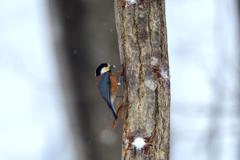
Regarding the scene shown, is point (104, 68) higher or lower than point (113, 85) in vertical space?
higher

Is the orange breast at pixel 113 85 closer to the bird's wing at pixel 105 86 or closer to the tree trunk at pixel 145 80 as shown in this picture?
the bird's wing at pixel 105 86

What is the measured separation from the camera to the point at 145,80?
6.02 feet

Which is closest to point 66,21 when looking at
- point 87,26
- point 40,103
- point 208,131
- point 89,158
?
point 87,26

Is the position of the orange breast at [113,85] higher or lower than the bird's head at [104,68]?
lower

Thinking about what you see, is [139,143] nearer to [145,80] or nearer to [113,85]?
[145,80]

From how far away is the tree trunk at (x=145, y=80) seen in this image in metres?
1.79

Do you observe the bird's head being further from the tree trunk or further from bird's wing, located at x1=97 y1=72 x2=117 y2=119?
the tree trunk

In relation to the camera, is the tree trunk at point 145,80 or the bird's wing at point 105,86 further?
the bird's wing at point 105,86

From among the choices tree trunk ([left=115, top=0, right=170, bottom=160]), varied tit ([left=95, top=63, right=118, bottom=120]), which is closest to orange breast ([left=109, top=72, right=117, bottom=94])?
varied tit ([left=95, top=63, right=118, bottom=120])

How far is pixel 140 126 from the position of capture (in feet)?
5.92

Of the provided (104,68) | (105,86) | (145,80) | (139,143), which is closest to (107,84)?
(105,86)

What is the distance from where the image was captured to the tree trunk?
1794 mm

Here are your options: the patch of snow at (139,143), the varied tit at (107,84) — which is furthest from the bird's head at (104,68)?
the patch of snow at (139,143)

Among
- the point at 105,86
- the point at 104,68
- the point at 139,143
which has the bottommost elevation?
the point at 139,143
